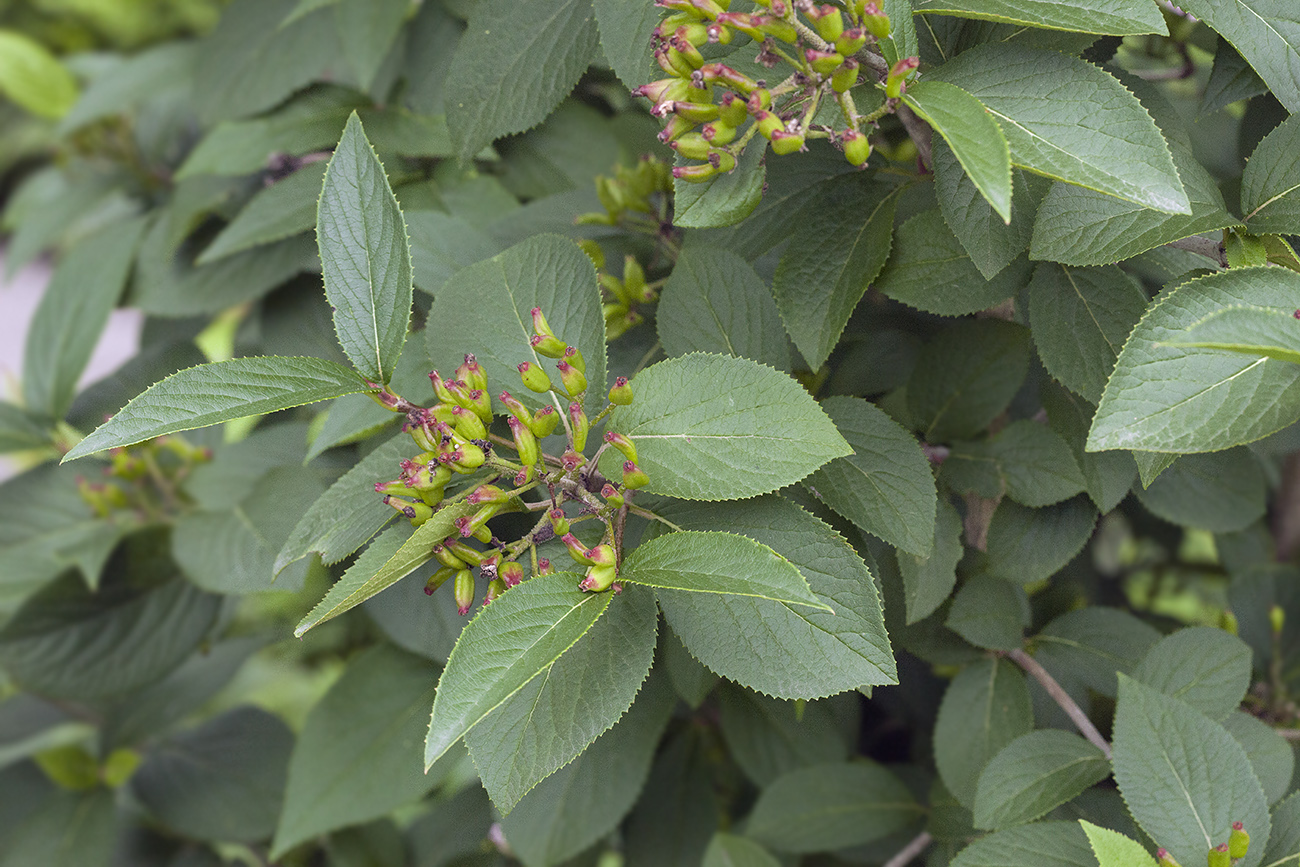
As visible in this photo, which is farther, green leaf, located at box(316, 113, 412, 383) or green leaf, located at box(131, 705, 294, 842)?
green leaf, located at box(131, 705, 294, 842)

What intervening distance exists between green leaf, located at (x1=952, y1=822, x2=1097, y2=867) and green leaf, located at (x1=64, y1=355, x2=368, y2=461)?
56 centimetres

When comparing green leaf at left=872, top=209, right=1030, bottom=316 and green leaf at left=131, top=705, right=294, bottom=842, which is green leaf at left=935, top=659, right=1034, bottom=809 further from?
green leaf at left=131, top=705, right=294, bottom=842

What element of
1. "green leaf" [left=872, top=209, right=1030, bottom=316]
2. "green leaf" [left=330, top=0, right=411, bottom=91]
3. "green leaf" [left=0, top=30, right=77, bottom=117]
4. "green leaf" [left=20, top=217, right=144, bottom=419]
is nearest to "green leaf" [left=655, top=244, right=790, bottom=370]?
"green leaf" [left=872, top=209, right=1030, bottom=316]

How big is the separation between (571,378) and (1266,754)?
660 millimetres

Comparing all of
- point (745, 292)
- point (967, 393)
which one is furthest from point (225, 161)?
point (967, 393)

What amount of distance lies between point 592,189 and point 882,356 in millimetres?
362

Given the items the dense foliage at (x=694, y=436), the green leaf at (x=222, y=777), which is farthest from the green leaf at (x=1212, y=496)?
the green leaf at (x=222, y=777)

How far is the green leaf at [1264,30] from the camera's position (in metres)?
0.67

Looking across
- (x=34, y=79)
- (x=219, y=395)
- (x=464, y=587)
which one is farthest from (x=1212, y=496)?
(x=34, y=79)

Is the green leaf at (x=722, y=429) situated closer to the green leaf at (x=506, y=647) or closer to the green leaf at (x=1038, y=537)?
the green leaf at (x=506, y=647)

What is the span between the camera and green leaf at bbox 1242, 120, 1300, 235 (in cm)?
66

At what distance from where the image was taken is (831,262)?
30.2 inches

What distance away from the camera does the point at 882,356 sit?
36.8 inches

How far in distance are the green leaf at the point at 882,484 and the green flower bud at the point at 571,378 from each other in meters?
0.20
